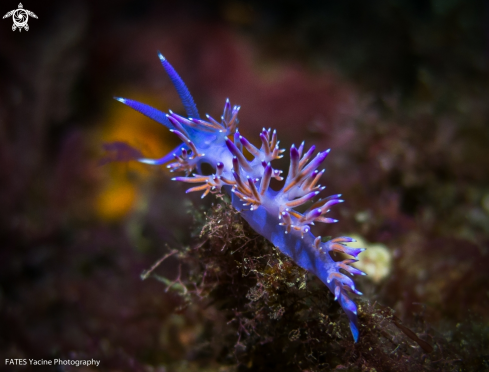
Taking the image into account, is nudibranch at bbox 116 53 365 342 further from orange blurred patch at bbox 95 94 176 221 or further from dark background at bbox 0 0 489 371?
orange blurred patch at bbox 95 94 176 221

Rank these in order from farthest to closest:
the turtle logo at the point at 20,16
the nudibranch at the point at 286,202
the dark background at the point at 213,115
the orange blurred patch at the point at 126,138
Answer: the turtle logo at the point at 20,16, the orange blurred patch at the point at 126,138, the dark background at the point at 213,115, the nudibranch at the point at 286,202

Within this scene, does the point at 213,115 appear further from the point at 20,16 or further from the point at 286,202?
the point at 286,202

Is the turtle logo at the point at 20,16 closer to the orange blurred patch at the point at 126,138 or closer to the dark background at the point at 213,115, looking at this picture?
the dark background at the point at 213,115

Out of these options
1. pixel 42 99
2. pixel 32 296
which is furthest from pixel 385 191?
pixel 42 99

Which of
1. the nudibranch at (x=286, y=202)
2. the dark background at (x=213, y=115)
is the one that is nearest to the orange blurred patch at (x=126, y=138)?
the dark background at (x=213, y=115)

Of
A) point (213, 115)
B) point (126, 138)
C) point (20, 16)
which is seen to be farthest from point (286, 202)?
point (20, 16)

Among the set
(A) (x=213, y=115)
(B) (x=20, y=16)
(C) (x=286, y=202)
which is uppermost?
(B) (x=20, y=16)

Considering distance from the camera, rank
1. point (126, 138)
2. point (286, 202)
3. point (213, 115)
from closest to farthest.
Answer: point (286, 202)
point (126, 138)
point (213, 115)
